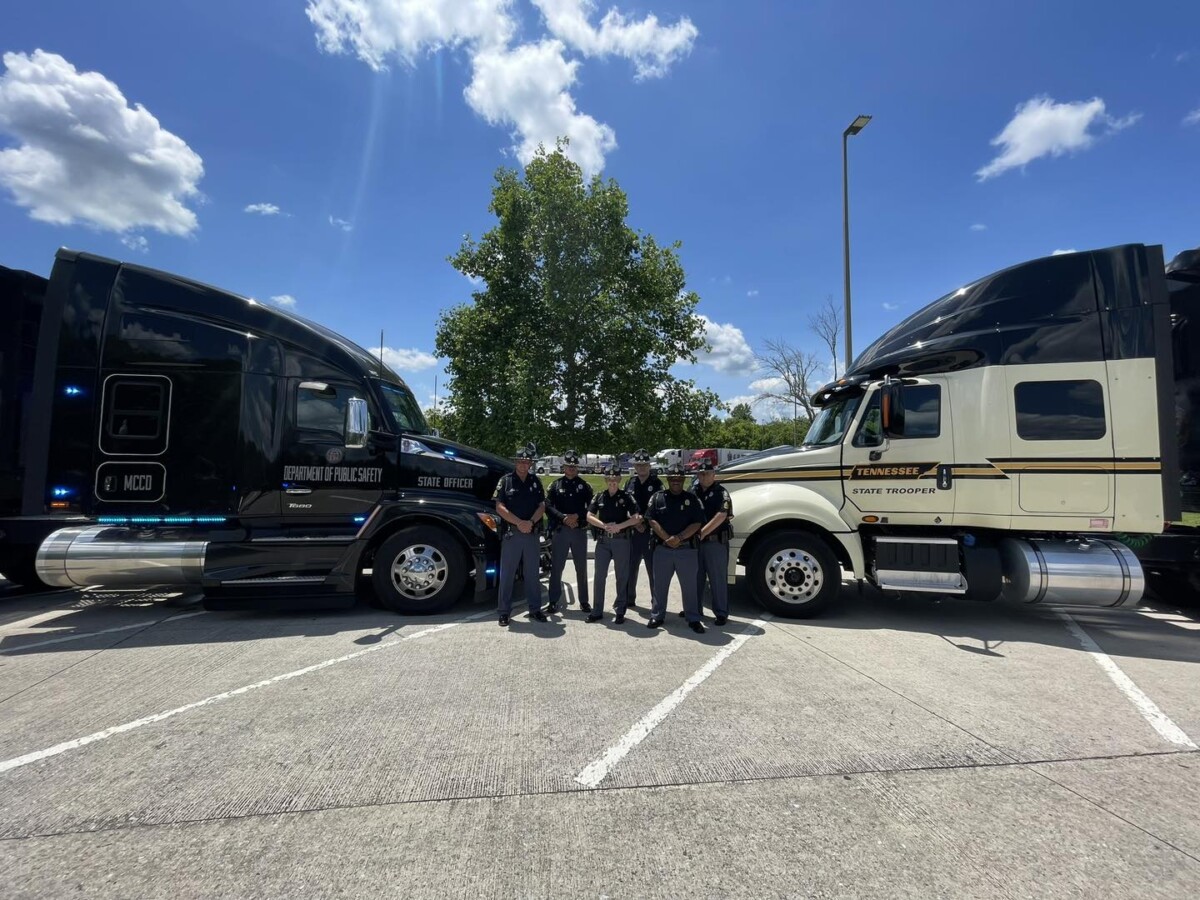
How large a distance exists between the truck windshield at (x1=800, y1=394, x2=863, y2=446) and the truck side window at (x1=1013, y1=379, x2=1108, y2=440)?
5.05 ft

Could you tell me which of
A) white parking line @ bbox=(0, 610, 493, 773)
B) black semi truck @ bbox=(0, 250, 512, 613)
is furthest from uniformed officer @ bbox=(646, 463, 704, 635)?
white parking line @ bbox=(0, 610, 493, 773)

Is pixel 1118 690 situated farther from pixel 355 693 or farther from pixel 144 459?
pixel 144 459

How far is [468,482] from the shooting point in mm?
6465

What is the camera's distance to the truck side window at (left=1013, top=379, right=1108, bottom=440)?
18.2 ft

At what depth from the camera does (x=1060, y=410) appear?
222 inches

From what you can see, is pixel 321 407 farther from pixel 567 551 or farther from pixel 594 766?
pixel 594 766

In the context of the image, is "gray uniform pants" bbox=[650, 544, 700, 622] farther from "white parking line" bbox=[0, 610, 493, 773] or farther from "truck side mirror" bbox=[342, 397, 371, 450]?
"truck side mirror" bbox=[342, 397, 371, 450]

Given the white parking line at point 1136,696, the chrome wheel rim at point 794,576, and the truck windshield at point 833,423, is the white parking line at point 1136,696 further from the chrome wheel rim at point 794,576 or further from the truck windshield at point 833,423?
the truck windshield at point 833,423

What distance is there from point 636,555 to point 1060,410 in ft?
15.1

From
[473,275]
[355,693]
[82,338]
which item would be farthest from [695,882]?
[473,275]

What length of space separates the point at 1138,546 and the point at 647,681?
5.66 metres

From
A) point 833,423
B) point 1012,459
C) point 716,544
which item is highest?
point 833,423

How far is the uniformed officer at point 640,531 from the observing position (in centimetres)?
602

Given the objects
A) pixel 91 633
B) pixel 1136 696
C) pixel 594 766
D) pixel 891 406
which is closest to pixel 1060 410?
pixel 891 406
